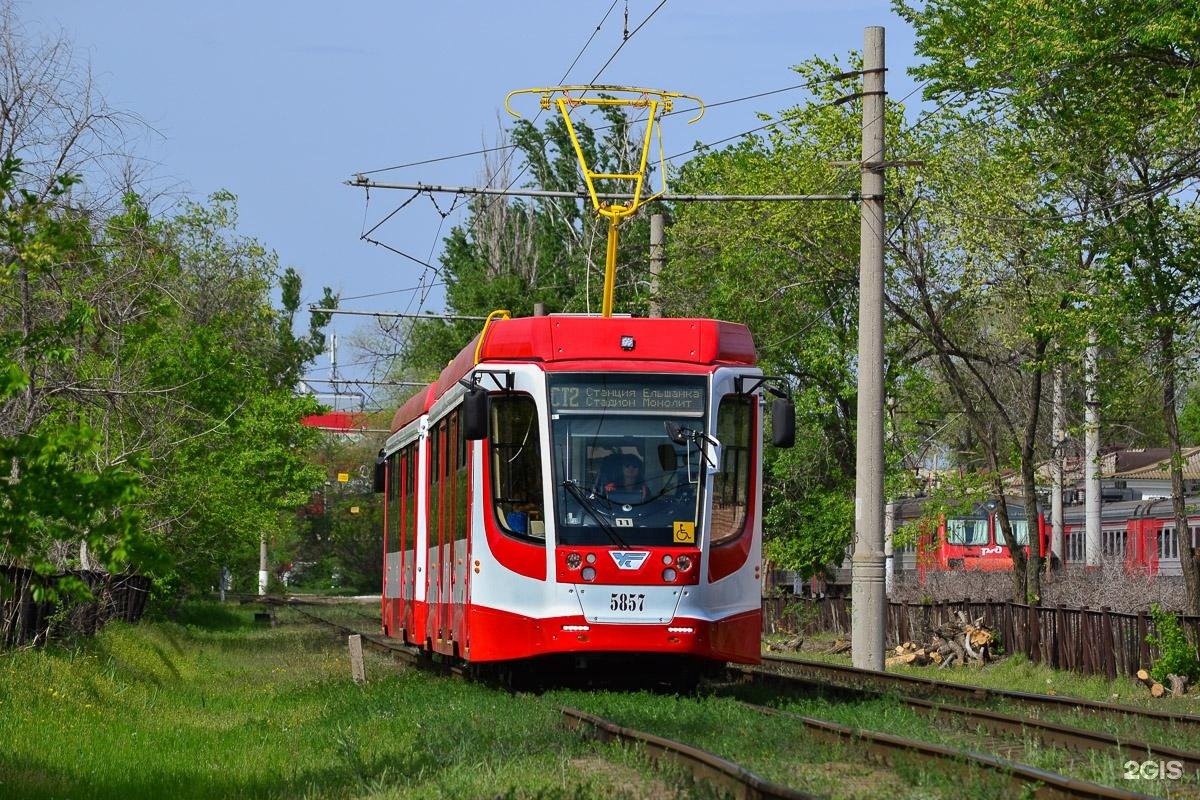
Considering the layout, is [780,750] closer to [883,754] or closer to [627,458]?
[883,754]

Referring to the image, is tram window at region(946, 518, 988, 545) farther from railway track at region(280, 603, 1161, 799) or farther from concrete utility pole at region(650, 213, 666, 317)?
railway track at region(280, 603, 1161, 799)

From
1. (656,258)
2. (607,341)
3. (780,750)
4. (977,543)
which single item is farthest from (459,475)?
(977,543)

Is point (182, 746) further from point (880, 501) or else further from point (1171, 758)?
point (880, 501)

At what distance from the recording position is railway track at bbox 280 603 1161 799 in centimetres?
857

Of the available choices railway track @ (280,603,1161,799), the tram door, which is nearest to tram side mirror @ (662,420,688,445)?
railway track @ (280,603,1161,799)

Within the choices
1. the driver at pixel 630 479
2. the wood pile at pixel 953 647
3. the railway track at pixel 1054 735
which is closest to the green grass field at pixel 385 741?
the railway track at pixel 1054 735

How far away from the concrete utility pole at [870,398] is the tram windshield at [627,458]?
612cm

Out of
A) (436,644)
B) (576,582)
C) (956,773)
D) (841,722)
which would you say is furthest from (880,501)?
(956,773)

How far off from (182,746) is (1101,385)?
52.6ft

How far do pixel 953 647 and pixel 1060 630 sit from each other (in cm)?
304

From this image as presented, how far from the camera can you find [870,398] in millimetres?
21750

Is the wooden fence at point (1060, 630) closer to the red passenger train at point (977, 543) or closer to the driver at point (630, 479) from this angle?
the driver at point (630, 479)

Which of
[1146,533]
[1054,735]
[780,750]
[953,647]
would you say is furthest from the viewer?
[1146,533]

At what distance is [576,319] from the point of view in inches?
630
